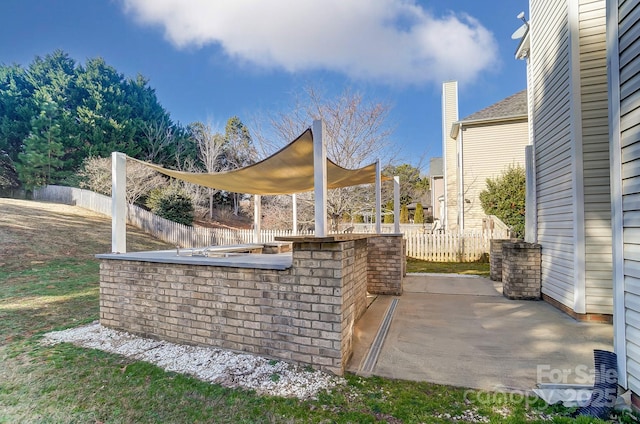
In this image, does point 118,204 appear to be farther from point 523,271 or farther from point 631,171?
point 523,271

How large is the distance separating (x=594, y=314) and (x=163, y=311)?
6649 millimetres

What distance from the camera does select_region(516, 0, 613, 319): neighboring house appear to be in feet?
15.5

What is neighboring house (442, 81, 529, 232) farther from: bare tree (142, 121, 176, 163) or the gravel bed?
bare tree (142, 121, 176, 163)

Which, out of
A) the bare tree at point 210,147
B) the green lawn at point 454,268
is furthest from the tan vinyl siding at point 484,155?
the bare tree at point 210,147

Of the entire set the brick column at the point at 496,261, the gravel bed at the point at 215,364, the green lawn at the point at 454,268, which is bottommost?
the green lawn at the point at 454,268

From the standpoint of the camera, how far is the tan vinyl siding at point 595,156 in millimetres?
4695

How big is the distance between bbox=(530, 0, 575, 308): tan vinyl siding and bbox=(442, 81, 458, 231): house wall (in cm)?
985

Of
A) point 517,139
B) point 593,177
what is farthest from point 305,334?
point 517,139

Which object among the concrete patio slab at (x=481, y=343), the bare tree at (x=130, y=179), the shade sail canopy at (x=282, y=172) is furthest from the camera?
the bare tree at (x=130, y=179)

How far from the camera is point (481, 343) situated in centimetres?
383

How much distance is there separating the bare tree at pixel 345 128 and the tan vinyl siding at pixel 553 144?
732 cm

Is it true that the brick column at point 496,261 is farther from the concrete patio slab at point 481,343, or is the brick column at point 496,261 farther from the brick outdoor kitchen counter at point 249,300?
the brick outdoor kitchen counter at point 249,300

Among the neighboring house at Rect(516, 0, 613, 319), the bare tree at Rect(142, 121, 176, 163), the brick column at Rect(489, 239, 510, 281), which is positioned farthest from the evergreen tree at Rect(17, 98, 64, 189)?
the neighboring house at Rect(516, 0, 613, 319)

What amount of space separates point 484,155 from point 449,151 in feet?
8.49
